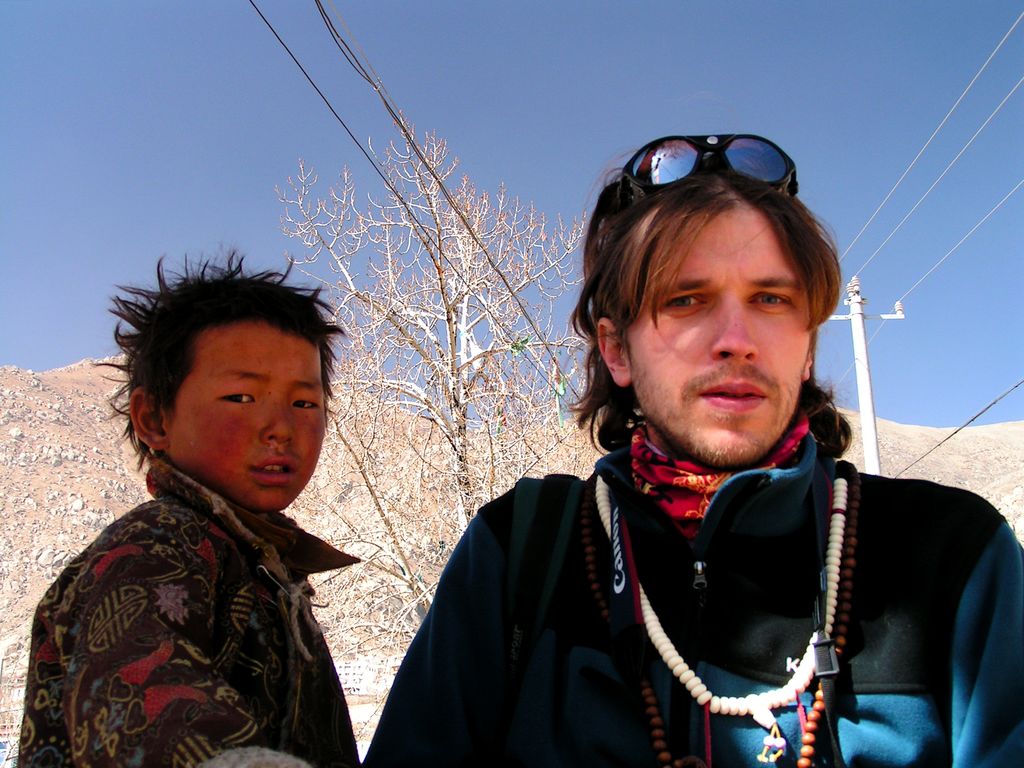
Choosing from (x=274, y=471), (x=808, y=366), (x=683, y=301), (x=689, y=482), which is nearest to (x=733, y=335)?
(x=683, y=301)

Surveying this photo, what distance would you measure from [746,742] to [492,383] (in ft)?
43.0

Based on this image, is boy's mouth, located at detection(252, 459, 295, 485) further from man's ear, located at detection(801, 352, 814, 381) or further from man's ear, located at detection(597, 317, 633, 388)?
man's ear, located at detection(801, 352, 814, 381)

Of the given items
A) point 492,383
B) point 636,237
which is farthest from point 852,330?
point 636,237

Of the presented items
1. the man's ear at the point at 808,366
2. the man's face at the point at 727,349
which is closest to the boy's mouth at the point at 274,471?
the man's face at the point at 727,349

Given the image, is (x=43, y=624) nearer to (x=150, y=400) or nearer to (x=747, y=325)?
(x=150, y=400)

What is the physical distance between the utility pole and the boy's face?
507 inches

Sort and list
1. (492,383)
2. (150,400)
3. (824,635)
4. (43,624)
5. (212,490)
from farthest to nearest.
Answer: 1. (492,383)
2. (150,400)
3. (212,490)
4. (43,624)
5. (824,635)

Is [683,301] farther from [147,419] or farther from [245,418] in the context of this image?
[147,419]

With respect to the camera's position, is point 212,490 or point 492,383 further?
point 492,383

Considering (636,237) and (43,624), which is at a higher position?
(636,237)

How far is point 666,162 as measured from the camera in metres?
2.03

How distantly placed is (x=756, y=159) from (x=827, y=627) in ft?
3.69

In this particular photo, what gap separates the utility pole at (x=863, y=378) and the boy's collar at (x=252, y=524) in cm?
1279

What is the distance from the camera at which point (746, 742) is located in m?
1.40
